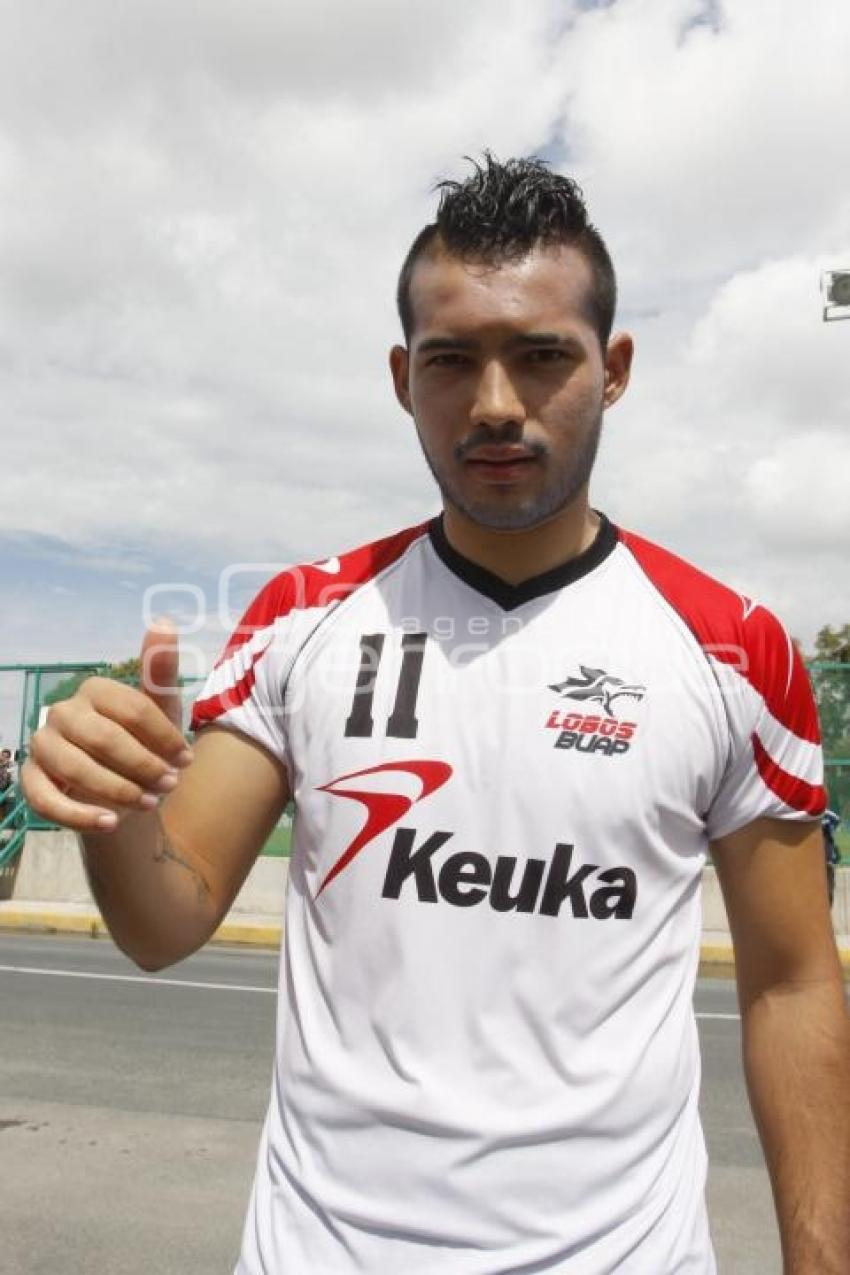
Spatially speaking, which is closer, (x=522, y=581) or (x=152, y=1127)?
(x=522, y=581)

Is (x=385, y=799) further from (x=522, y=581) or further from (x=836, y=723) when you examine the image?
(x=836, y=723)

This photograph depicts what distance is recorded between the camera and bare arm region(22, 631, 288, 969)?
1376mm

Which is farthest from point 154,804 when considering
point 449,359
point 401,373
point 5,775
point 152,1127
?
point 5,775

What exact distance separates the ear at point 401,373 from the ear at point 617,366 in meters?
0.34

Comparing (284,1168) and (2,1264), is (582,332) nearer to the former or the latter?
(284,1168)

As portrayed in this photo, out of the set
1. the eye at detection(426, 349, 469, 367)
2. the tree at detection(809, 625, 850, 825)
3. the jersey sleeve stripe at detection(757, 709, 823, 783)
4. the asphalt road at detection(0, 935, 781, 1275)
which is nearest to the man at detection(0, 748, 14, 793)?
the asphalt road at detection(0, 935, 781, 1275)

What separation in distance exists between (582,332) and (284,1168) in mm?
1355

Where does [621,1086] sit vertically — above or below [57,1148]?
above

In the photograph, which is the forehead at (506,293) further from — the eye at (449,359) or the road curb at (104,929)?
the road curb at (104,929)

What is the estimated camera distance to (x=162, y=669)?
1.51 metres

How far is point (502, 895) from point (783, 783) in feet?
1.58

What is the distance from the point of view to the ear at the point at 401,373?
206cm

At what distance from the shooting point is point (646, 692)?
1843mm

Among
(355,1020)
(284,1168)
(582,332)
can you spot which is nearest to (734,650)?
(582,332)
